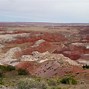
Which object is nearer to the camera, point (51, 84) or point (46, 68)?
point (51, 84)

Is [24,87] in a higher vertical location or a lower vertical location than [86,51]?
higher

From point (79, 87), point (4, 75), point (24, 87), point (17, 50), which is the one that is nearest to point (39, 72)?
point (4, 75)

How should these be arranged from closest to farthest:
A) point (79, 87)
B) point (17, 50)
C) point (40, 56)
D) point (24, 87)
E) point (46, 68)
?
point (24, 87), point (79, 87), point (46, 68), point (40, 56), point (17, 50)

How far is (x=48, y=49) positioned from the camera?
52.7 m

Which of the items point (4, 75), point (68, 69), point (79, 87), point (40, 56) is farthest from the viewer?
point (40, 56)

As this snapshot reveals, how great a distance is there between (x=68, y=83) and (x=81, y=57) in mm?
25734

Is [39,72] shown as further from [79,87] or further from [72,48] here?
[72,48]

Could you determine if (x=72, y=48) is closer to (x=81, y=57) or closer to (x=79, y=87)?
(x=81, y=57)

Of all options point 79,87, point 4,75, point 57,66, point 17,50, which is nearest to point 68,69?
point 57,66

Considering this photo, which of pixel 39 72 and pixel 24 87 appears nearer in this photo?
pixel 24 87

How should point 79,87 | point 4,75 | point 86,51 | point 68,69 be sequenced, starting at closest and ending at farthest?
point 79,87 < point 4,75 < point 68,69 < point 86,51

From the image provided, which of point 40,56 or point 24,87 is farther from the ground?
point 24,87

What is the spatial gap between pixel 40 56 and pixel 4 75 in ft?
64.2

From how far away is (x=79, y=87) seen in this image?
1689 centimetres
